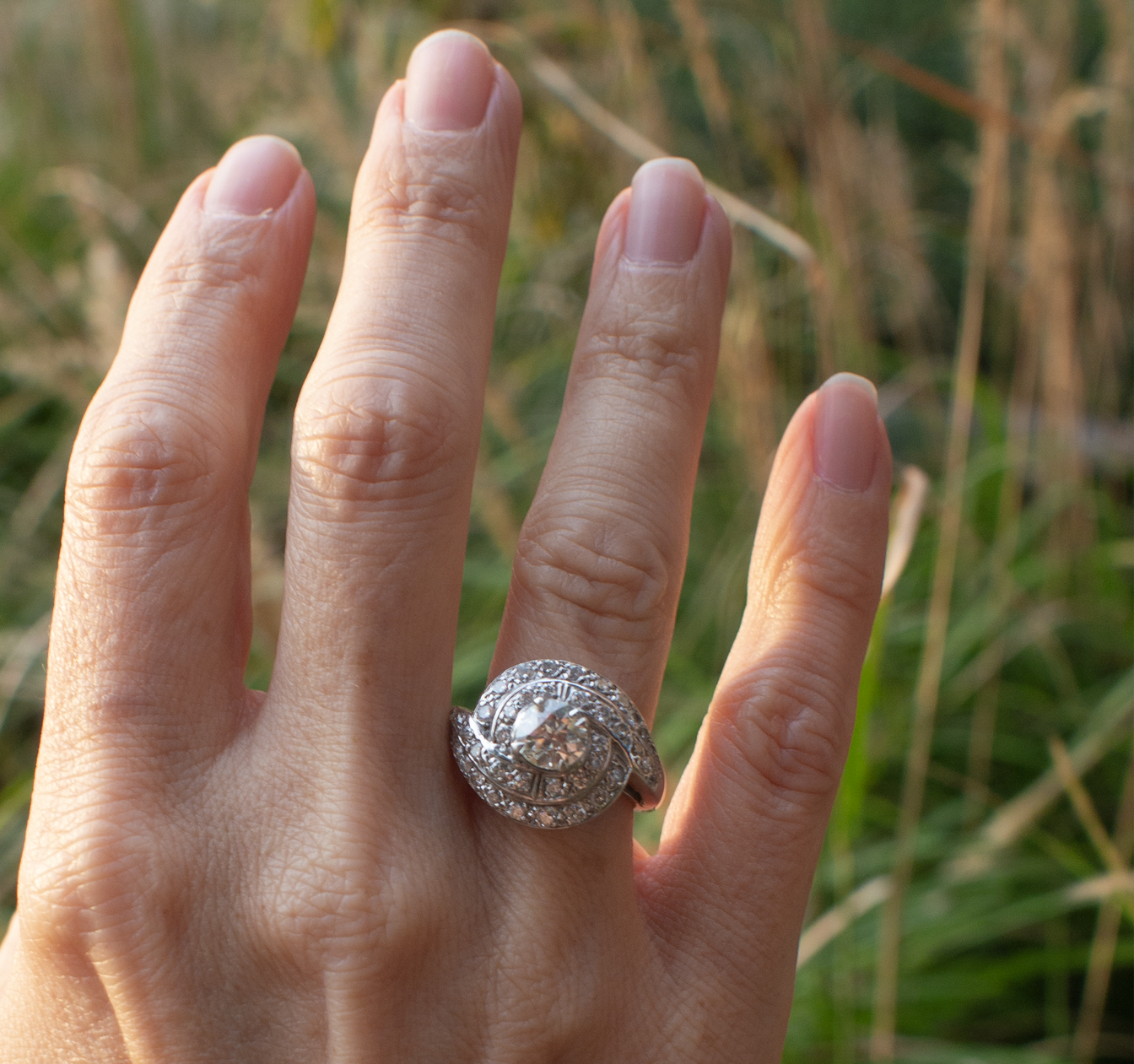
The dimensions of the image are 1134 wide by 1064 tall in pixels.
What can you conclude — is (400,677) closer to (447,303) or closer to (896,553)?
(447,303)

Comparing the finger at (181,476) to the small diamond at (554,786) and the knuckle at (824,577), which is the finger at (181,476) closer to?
the small diamond at (554,786)

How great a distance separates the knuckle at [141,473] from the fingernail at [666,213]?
1.48ft

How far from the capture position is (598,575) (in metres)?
0.84

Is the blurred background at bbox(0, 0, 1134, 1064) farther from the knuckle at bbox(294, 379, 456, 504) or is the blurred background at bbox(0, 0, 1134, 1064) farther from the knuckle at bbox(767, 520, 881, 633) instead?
the knuckle at bbox(294, 379, 456, 504)

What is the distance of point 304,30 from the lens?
6.30ft

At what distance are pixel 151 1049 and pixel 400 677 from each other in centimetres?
35

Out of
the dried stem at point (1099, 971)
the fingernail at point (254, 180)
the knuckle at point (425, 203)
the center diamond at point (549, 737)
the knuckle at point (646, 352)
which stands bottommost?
the dried stem at point (1099, 971)

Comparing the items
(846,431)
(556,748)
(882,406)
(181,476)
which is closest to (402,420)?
(181,476)

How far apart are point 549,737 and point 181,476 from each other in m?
0.40

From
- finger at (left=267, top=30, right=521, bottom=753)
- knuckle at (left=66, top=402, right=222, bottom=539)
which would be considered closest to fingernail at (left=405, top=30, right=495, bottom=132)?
finger at (left=267, top=30, right=521, bottom=753)

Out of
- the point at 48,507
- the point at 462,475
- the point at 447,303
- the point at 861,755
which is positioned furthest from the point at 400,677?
the point at 48,507

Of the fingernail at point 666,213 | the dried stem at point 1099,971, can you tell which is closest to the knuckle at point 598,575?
the fingernail at point 666,213

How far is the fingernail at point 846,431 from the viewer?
883mm

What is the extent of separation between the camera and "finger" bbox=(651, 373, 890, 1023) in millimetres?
841
